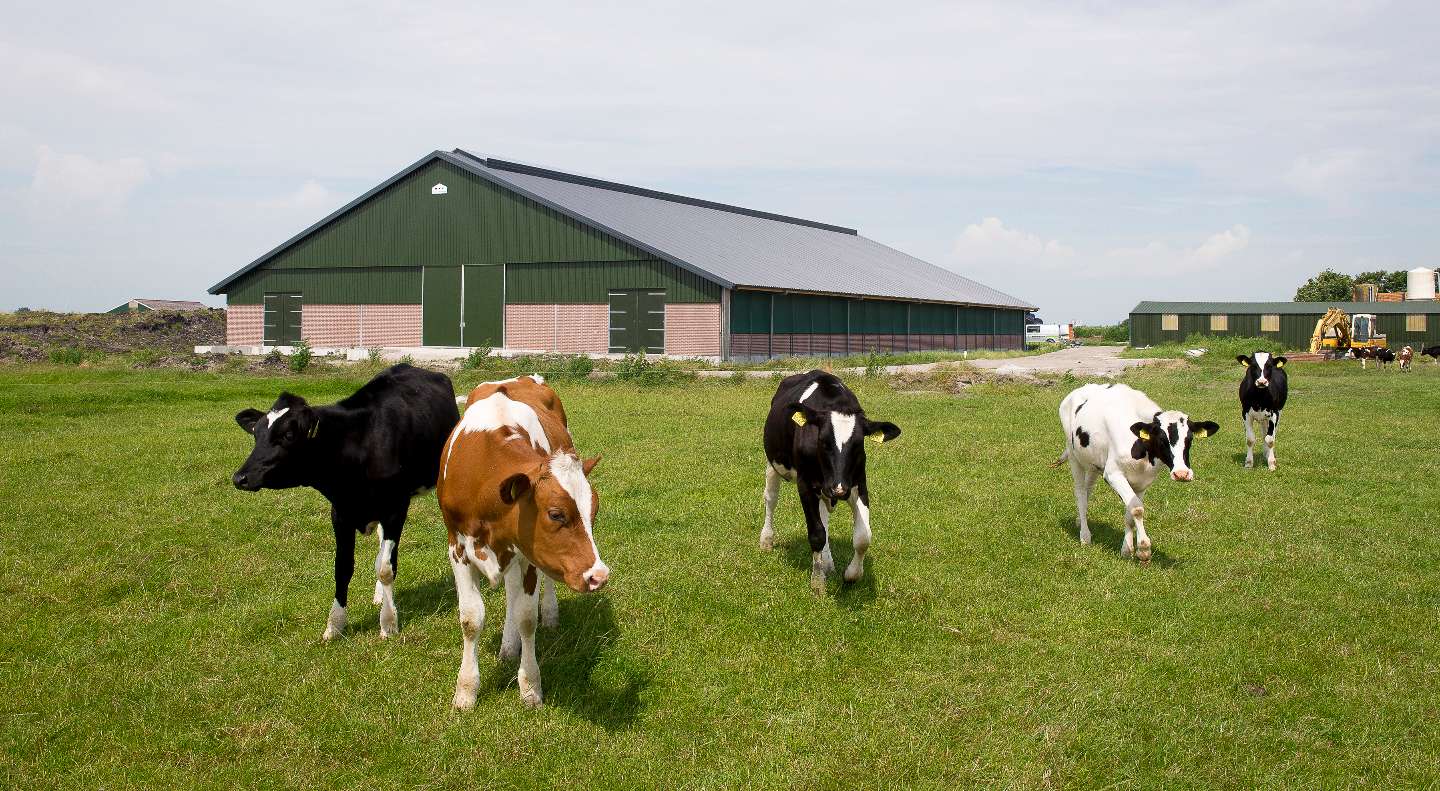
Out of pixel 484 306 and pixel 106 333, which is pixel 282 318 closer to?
pixel 106 333

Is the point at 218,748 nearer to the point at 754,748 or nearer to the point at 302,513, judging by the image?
the point at 754,748

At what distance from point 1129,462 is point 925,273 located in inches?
2183

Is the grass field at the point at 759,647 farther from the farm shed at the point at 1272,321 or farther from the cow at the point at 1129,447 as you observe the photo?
the farm shed at the point at 1272,321

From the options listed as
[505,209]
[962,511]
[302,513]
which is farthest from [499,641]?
[505,209]

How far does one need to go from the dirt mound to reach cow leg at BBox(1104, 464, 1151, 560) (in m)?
39.6

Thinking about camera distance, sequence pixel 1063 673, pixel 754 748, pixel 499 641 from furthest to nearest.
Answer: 1. pixel 499 641
2. pixel 1063 673
3. pixel 754 748

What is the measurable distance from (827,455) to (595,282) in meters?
33.8

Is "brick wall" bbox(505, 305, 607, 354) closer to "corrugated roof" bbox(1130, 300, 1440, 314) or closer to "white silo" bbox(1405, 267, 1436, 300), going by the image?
"corrugated roof" bbox(1130, 300, 1440, 314)

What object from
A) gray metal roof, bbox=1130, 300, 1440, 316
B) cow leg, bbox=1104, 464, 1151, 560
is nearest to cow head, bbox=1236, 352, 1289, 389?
cow leg, bbox=1104, 464, 1151, 560

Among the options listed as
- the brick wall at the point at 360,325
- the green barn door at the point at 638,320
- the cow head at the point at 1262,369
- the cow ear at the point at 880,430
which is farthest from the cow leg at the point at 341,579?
the brick wall at the point at 360,325

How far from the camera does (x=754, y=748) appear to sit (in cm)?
581

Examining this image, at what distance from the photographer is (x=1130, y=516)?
9.97 meters

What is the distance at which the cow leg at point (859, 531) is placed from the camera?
8500 mm

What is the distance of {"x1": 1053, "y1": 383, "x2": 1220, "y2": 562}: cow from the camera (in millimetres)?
9945
